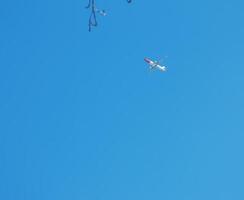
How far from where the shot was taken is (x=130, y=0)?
4.08m

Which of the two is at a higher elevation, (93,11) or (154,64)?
(154,64)

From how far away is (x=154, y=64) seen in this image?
23.6 ft

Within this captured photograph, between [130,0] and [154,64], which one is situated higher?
[154,64]

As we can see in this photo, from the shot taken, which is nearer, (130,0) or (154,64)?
(130,0)

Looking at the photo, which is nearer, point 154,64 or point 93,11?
point 93,11

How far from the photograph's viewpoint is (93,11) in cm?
398

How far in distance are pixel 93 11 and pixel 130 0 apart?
17.4 inches

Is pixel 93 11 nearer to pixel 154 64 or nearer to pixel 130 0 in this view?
pixel 130 0

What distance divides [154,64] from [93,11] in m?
3.35

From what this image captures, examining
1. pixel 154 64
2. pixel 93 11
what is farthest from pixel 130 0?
pixel 154 64

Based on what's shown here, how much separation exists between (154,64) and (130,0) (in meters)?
3.18
